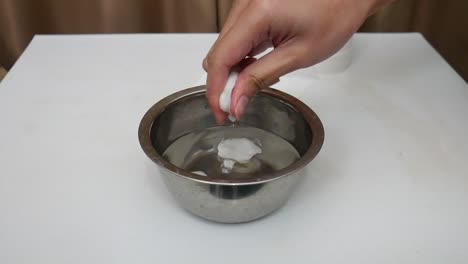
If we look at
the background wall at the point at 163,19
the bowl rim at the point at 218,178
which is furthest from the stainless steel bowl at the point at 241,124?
the background wall at the point at 163,19

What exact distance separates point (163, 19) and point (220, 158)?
65cm

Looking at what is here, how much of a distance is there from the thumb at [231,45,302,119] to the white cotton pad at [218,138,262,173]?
90mm

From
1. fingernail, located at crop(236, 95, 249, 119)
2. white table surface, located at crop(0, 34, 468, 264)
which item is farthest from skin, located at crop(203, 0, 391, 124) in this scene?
white table surface, located at crop(0, 34, 468, 264)

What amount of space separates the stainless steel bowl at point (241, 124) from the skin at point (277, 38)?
0.08 meters

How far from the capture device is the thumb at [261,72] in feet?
1.93

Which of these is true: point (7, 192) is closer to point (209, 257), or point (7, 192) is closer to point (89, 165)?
point (89, 165)

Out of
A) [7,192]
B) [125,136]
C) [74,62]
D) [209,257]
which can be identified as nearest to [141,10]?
[74,62]

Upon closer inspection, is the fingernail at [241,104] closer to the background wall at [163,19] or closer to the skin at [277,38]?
the skin at [277,38]

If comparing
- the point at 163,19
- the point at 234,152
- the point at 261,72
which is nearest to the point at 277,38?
the point at 261,72

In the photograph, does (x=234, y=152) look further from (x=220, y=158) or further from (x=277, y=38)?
(x=277, y=38)

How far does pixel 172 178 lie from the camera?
0.56m

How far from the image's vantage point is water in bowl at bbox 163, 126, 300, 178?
679mm

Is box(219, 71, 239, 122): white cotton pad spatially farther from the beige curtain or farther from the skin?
the beige curtain

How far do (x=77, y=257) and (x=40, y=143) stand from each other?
23 cm
